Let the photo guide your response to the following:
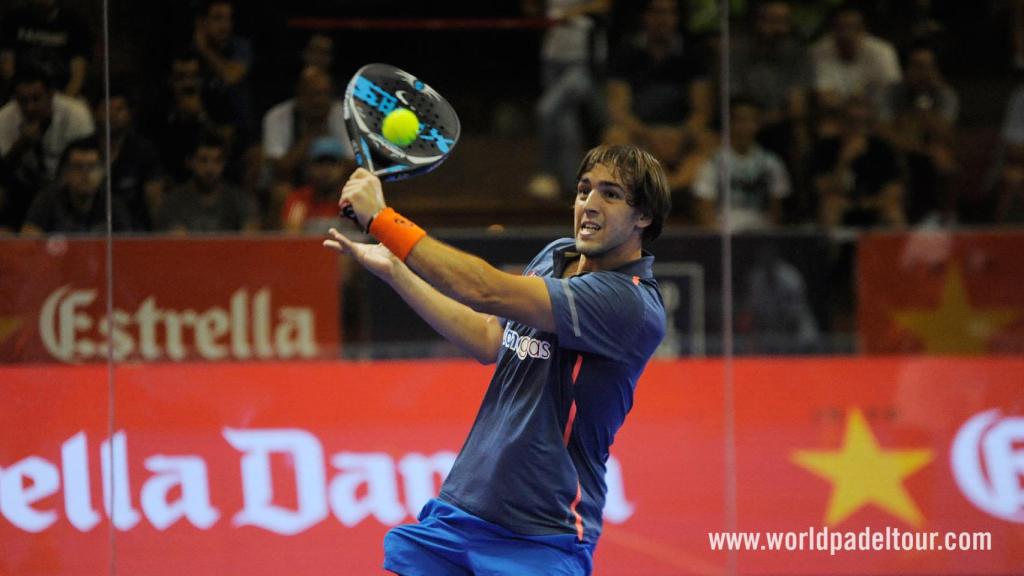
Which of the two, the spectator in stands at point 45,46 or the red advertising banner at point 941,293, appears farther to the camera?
the red advertising banner at point 941,293

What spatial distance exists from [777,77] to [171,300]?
2.36 m

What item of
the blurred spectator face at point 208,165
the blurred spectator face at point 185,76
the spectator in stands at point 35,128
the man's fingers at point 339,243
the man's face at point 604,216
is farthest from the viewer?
the blurred spectator face at point 208,165

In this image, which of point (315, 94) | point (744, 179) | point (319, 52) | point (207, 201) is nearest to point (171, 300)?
point (207, 201)

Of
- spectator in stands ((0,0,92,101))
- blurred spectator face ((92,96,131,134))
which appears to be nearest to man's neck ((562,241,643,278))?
blurred spectator face ((92,96,131,134))

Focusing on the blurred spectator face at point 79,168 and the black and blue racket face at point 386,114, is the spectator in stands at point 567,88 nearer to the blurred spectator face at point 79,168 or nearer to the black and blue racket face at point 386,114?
the blurred spectator face at point 79,168

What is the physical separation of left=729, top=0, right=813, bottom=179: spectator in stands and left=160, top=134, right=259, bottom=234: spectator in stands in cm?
187

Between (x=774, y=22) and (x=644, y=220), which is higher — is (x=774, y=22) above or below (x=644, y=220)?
above

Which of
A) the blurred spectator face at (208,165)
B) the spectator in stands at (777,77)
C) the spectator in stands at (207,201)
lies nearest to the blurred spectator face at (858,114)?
the spectator in stands at (777,77)

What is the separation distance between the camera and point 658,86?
5.36m

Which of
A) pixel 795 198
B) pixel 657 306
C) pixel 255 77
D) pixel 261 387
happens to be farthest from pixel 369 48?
pixel 657 306

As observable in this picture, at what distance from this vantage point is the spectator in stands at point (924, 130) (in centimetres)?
521

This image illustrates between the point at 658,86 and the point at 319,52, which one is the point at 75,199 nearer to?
the point at 319,52

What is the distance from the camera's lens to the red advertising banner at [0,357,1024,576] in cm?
415

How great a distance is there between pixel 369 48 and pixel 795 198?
5.50 ft
